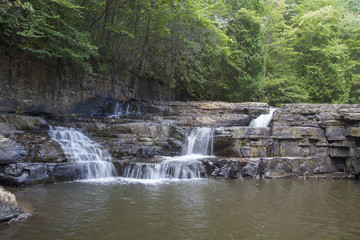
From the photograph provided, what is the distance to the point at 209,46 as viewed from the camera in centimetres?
1528

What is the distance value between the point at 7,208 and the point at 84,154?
440 cm

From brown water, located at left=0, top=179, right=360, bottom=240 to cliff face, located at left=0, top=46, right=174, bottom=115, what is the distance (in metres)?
6.31

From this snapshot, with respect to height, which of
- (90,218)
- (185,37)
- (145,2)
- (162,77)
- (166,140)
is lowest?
(90,218)

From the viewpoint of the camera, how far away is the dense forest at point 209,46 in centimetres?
1242

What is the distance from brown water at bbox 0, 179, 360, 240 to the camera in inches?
158

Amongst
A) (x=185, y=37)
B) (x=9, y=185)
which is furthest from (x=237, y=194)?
(x=185, y=37)

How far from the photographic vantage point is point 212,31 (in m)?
15.2

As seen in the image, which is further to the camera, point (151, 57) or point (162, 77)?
point (162, 77)

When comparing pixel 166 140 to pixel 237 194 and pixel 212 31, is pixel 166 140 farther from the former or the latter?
pixel 212 31

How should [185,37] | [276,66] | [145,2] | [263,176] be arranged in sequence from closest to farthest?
[263,176], [145,2], [185,37], [276,66]

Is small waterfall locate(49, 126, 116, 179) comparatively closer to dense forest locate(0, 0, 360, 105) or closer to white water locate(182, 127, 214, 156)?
white water locate(182, 127, 214, 156)

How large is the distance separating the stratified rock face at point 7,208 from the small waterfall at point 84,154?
3460 millimetres

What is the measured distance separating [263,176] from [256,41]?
38.7 ft


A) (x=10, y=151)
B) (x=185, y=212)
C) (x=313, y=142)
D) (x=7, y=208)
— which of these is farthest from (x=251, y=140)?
(x=7, y=208)
